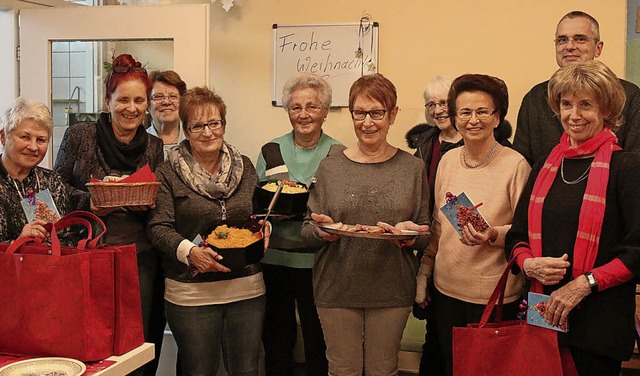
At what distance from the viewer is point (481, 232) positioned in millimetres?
2037

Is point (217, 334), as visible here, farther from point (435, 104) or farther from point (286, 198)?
point (435, 104)

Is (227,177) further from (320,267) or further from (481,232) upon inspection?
(481,232)

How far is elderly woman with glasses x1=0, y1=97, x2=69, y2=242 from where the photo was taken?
1.99m

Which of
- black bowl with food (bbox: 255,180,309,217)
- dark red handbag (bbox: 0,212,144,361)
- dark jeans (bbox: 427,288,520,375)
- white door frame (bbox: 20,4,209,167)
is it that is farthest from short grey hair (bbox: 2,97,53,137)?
dark jeans (bbox: 427,288,520,375)

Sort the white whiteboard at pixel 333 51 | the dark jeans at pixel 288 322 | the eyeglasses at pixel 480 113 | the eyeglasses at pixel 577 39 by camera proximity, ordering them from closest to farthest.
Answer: the eyeglasses at pixel 480 113 → the eyeglasses at pixel 577 39 → the dark jeans at pixel 288 322 → the white whiteboard at pixel 333 51

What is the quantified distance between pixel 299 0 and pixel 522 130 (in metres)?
1.84

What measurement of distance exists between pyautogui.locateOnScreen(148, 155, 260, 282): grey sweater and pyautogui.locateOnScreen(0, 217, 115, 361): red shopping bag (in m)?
0.71

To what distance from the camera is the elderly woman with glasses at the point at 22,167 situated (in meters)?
1.99

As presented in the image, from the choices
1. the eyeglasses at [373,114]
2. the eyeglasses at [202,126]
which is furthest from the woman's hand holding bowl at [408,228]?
the eyeglasses at [202,126]

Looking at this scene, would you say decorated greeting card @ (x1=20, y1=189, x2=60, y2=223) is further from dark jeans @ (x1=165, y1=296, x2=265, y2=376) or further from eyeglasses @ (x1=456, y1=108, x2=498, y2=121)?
eyeglasses @ (x1=456, y1=108, x2=498, y2=121)

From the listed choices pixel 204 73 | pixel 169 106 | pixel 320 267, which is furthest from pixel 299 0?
pixel 320 267

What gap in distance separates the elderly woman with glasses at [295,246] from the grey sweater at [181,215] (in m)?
0.29

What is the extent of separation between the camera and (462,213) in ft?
6.75

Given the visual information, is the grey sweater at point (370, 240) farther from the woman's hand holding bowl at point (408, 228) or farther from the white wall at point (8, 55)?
the white wall at point (8, 55)
